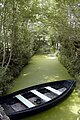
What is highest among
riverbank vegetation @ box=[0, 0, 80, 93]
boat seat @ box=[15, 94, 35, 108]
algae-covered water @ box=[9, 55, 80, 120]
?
riverbank vegetation @ box=[0, 0, 80, 93]

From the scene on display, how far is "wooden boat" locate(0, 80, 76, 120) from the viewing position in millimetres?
4484

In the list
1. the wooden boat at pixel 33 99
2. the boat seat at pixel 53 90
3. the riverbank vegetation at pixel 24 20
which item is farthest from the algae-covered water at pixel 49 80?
the riverbank vegetation at pixel 24 20

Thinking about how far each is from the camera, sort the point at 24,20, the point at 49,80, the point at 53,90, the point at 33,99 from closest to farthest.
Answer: the point at 33,99 → the point at 53,90 → the point at 49,80 → the point at 24,20

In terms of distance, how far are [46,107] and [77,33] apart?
3.75 m

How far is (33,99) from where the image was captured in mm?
5539

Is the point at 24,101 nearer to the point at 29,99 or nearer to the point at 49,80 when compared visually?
the point at 29,99

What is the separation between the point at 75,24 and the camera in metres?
7.25

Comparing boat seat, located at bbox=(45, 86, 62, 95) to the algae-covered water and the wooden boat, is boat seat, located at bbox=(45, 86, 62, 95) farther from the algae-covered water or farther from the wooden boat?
the algae-covered water

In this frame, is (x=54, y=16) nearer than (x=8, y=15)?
No

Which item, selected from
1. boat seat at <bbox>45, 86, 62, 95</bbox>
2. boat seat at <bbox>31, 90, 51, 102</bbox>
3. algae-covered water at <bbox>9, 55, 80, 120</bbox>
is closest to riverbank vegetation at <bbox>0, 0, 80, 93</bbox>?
algae-covered water at <bbox>9, 55, 80, 120</bbox>

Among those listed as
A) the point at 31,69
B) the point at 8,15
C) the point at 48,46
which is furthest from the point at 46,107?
the point at 48,46

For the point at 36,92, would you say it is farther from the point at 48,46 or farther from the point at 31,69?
the point at 48,46

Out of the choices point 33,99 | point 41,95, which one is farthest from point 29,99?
point 41,95

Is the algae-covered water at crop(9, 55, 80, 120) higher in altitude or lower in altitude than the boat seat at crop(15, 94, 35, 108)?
lower
